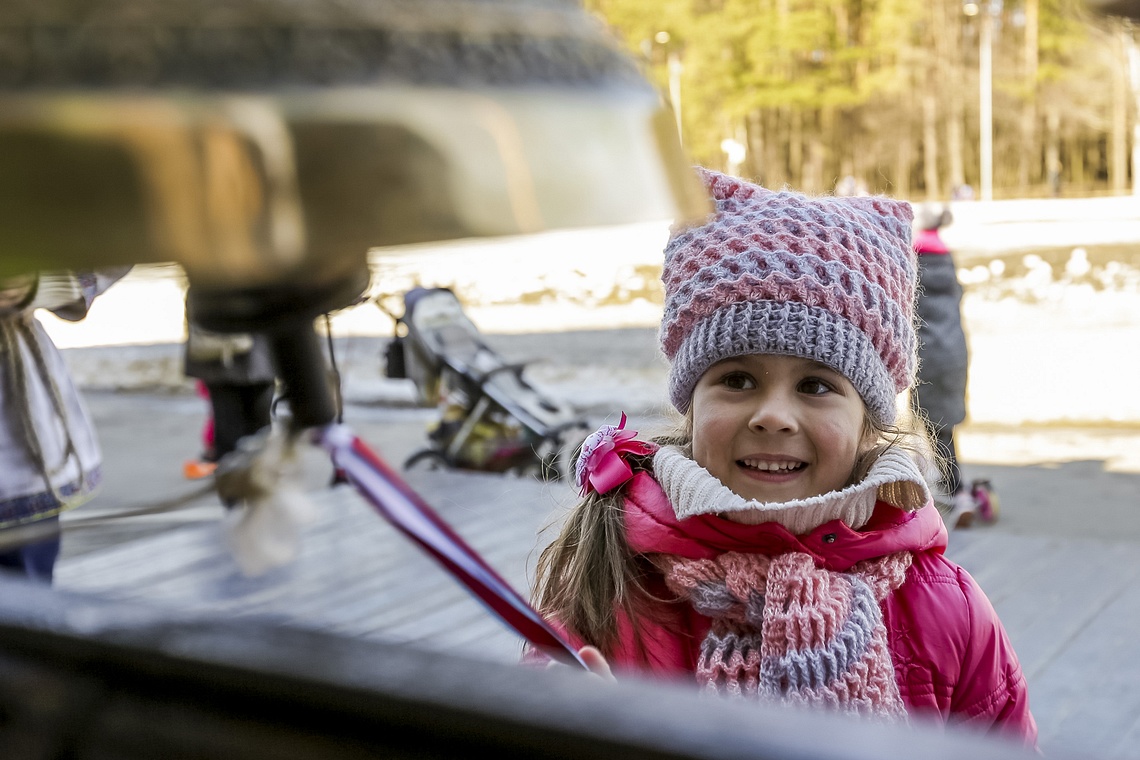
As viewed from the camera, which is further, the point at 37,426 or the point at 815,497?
the point at 37,426

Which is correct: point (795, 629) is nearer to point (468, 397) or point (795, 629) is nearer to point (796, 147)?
point (468, 397)

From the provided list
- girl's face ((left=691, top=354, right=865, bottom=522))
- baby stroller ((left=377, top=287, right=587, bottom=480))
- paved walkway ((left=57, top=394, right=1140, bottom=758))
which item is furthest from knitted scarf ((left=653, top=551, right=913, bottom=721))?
baby stroller ((left=377, top=287, right=587, bottom=480))

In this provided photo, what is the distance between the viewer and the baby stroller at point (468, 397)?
252 inches

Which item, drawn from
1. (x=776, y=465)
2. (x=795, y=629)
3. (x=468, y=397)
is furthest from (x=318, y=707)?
(x=468, y=397)

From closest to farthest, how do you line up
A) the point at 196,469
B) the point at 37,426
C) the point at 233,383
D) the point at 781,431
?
the point at 781,431 < the point at 37,426 < the point at 233,383 < the point at 196,469

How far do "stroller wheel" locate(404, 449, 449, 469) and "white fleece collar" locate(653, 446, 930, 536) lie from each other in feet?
15.6

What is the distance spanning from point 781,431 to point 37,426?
1658 millimetres

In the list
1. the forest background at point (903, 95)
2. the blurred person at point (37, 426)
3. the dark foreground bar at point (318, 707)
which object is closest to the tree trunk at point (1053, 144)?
the forest background at point (903, 95)

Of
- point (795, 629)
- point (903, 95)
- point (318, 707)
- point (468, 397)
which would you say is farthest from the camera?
point (903, 95)

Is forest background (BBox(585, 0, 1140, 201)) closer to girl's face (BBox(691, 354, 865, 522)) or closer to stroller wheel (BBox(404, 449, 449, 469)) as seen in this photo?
stroller wheel (BBox(404, 449, 449, 469))

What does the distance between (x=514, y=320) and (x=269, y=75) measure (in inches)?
588

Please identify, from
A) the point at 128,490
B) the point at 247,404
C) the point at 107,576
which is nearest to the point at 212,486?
the point at 107,576

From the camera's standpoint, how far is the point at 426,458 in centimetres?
677

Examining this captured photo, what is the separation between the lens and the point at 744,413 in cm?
176
